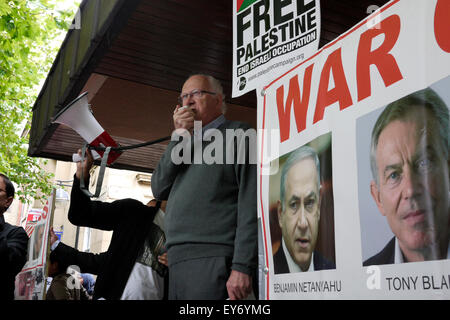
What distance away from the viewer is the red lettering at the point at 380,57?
5.20ft

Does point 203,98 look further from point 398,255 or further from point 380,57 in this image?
point 398,255

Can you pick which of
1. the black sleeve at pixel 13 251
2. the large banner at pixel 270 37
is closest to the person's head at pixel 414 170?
the large banner at pixel 270 37

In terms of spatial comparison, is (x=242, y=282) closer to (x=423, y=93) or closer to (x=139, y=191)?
(x=423, y=93)

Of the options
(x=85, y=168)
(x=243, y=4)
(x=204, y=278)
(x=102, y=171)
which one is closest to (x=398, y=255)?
(x=204, y=278)

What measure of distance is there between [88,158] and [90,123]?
0.34 m

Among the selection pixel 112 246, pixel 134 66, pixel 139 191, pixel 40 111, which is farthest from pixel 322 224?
pixel 139 191

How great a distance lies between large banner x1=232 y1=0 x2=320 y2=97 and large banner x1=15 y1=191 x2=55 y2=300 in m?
2.53

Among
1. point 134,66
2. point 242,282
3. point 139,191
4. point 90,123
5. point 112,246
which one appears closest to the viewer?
point 242,282

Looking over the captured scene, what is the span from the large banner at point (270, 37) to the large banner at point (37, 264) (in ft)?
8.30

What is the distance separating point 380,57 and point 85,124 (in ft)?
7.99

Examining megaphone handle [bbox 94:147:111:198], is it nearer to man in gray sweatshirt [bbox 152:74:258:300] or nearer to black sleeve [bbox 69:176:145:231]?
black sleeve [bbox 69:176:145:231]

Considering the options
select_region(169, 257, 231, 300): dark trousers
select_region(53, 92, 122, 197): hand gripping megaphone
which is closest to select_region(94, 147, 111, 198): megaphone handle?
select_region(53, 92, 122, 197): hand gripping megaphone

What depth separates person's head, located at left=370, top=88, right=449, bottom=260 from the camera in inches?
53.4
